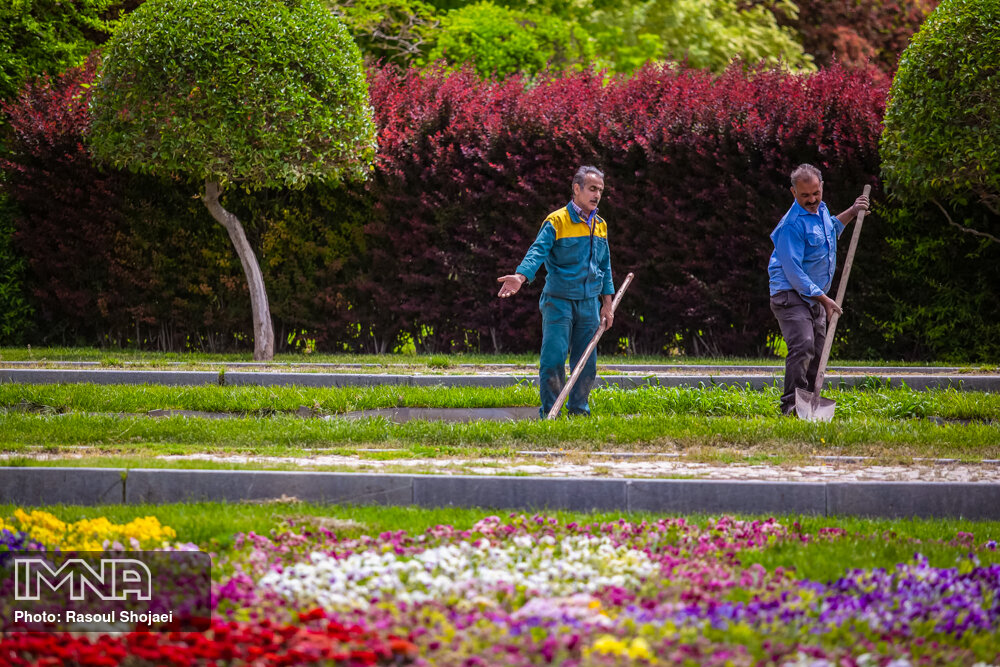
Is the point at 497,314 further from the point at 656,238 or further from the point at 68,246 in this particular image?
the point at 68,246

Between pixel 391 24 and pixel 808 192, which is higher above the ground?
pixel 391 24

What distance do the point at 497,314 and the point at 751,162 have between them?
144 inches

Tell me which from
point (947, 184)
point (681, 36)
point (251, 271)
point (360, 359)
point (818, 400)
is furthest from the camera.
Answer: point (681, 36)

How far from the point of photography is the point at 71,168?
15.0m

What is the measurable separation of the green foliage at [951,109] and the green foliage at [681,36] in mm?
12795

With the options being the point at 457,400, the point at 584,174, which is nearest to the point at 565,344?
the point at 584,174

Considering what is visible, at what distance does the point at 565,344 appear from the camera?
8266mm

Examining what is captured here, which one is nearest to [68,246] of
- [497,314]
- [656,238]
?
[497,314]

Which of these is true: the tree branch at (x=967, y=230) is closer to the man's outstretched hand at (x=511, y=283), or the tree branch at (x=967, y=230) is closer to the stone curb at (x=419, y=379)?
the stone curb at (x=419, y=379)

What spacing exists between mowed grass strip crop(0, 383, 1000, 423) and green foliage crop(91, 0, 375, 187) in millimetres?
3641

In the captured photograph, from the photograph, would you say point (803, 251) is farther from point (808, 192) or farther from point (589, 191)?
point (589, 191)

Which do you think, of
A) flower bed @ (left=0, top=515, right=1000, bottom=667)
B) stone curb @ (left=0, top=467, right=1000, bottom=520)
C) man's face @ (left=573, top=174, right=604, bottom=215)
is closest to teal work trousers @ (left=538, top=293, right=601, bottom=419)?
man's face @ (left=573, top=174, right=604, bottom=215)

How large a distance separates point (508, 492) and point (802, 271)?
3.67m

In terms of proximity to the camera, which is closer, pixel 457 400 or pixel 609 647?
pixel 609 647
